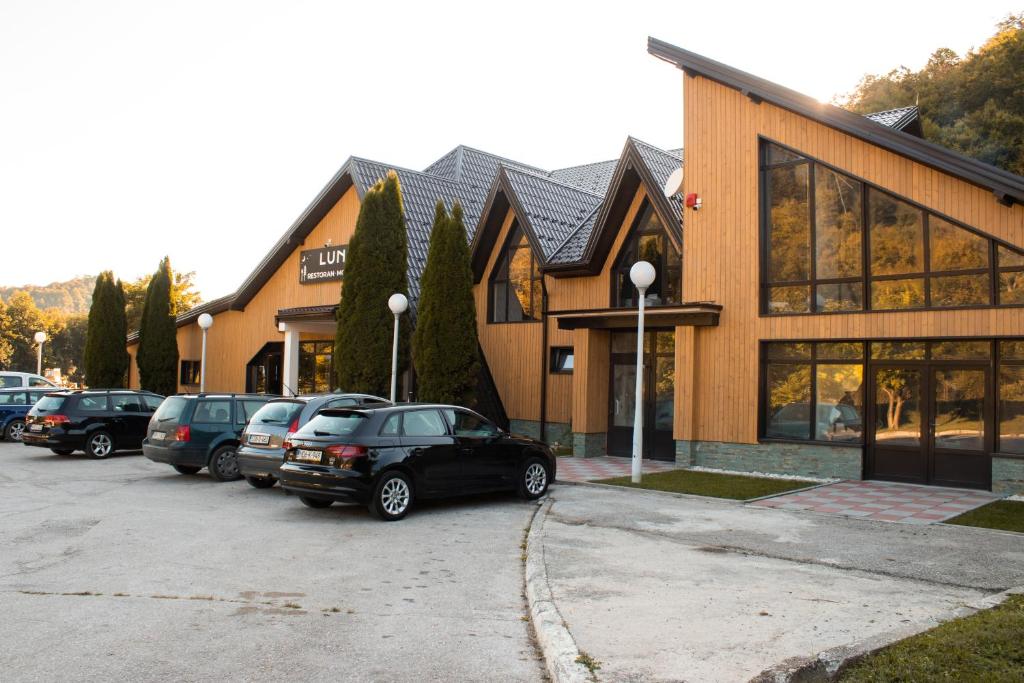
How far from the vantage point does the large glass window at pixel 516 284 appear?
2241 cm

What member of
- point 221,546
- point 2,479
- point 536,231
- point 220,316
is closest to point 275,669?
point 221,546

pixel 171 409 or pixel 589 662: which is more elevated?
pixel 171 409

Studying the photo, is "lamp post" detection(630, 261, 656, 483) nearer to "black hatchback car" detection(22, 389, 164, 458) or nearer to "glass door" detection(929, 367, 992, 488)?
"glass door" detection(929, 367, 992, 488)

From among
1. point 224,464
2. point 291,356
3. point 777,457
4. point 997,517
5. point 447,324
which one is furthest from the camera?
point 291,356

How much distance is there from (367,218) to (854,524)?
1558 cm

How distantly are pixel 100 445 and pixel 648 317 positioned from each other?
40.3ft

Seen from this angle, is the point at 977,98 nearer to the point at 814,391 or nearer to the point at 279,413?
the point at 814,391

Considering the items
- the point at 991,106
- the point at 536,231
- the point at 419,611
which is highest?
the point at 991,106

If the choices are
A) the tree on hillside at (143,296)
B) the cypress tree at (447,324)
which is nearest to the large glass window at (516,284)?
the cypress tree at (447,324)

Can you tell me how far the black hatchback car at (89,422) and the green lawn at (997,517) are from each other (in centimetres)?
1648

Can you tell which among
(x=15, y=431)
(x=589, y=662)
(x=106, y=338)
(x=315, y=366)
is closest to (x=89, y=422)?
(x=15, y=431)

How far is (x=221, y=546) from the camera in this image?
931 cm

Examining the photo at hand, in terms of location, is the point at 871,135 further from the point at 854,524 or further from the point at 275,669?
the point at 275,669

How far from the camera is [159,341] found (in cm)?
3108
